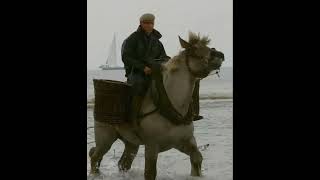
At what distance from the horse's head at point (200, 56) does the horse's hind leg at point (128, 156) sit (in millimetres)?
1627

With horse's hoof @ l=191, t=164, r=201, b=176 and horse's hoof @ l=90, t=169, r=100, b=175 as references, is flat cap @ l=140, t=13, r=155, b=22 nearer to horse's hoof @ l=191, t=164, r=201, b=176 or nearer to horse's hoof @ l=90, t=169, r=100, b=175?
horse's hoof @ l=191, t=164, r=201, b=176

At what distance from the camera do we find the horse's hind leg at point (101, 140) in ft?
24.1

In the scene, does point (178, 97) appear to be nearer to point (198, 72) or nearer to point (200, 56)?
point (198, 72)

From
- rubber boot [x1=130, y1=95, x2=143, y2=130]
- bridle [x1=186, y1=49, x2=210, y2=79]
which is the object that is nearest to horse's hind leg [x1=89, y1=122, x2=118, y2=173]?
rubber boot [x1=130, y1=95, x2=143, y2=130]

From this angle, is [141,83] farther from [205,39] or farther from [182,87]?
[205,39]

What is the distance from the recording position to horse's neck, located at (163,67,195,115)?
6520 mm

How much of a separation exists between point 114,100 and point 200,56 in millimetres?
1204

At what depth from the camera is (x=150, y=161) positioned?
6.54 meters

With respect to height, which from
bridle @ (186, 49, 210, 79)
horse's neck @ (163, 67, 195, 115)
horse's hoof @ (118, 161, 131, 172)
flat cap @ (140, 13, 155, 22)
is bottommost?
horse's hoof @ (118, 161, 131, 172)

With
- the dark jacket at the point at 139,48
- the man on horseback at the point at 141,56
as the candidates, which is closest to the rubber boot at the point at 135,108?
the man on horseback at the point at 141,56

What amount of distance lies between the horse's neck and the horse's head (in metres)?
0.11
